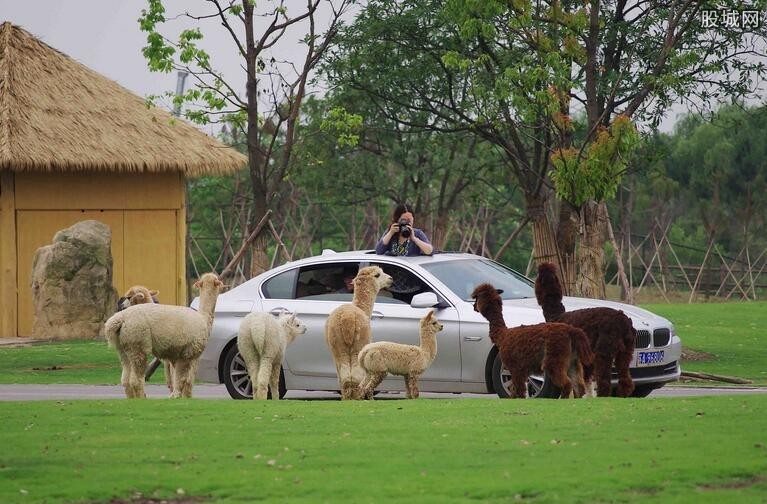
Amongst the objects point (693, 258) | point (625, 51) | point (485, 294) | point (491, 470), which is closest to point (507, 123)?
point (625, 51)

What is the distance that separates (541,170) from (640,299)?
17.5 metres

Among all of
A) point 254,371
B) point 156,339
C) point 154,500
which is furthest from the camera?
point 254,371

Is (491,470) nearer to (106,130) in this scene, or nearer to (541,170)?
(541,170)

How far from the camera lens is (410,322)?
14.7 m

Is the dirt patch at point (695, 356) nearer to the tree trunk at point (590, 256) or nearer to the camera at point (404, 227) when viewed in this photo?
the tree trunk at point (590, 256)

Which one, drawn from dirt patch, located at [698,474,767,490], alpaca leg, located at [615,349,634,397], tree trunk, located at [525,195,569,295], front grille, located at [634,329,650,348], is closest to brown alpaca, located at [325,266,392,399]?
alpaca leg, located at [615,349,634,397]

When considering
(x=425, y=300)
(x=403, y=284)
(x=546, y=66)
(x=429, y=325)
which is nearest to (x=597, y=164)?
(x=546, y=66)

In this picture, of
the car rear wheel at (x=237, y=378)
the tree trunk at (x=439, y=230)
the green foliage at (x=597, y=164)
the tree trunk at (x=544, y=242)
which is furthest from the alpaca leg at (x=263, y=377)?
the tree trunk at (x=439, y=230)

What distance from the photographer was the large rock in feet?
82.2

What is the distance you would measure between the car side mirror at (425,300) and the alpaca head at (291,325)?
1.19 meters

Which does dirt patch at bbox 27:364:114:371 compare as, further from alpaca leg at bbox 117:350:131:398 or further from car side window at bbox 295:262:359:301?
alpaca leg at bbox 117:350:131:398

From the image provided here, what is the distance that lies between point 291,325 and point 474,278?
220 cm

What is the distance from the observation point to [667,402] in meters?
12.2

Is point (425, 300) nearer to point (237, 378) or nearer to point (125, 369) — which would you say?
point (237, 378)
